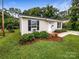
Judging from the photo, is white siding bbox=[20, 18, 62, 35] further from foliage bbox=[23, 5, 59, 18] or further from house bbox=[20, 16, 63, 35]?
foliage bbox=[23, 5, 59, 18]

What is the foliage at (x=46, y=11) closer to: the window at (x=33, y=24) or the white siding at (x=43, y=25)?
the white siding at (x=43, y=25)

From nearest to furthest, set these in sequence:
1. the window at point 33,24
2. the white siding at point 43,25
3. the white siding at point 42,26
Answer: the white siding at point 42,26, the window at point 33,24, the white siding at point 43,25

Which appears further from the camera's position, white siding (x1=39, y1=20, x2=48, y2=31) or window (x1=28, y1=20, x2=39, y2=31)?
white siding (x1=39, y1=20, x2=48, y2=31)

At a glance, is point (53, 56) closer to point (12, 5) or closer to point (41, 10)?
point (41, 10)

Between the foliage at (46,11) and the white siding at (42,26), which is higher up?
the foliage at (46,11)

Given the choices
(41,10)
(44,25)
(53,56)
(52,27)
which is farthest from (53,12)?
(53,56)

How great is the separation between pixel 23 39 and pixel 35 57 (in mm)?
5800

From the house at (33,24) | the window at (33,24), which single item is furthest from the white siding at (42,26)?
the window at (33,24)

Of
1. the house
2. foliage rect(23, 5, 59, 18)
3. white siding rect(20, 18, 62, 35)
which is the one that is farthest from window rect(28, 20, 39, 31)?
foliage rect(23, 5, 59, 18)

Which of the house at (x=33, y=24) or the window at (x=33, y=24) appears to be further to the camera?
the window at (x=33, y=24)

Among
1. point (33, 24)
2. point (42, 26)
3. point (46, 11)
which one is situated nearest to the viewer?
point (33, 24)

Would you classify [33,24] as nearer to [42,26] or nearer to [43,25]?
[42,26]

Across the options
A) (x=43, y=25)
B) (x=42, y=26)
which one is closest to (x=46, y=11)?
(x=43, y=25)

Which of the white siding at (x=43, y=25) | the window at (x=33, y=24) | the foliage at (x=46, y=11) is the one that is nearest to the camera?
the window at (x=33, y=24)
